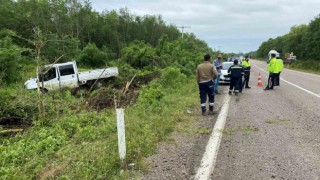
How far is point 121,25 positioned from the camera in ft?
223

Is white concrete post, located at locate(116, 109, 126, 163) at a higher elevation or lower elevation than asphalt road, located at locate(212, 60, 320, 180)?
higher

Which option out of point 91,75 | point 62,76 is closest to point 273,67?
point 91,75

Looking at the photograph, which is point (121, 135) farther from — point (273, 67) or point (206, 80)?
point (273, 67)

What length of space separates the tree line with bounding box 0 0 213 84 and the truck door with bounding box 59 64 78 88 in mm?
2472

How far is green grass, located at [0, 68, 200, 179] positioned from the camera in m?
5.17

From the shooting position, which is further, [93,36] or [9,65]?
[93,36]

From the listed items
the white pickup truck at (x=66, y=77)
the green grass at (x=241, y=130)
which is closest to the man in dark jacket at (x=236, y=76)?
the green grass at (x=241, y=130)

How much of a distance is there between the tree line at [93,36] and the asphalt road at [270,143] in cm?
1516

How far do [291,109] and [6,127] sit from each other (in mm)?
8635

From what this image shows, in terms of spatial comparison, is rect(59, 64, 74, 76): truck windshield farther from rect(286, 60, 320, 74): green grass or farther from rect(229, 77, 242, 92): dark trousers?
rect(286, 60, 320, 74): green grass

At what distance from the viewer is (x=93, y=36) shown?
62188 millimetres

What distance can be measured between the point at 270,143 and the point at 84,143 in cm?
366

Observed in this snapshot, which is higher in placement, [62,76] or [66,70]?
[66,70]

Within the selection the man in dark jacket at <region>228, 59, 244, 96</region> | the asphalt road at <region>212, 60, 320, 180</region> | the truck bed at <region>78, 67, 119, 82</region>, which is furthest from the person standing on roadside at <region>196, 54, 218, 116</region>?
the truck bed at <region>78, 67, 119, 82</region>
